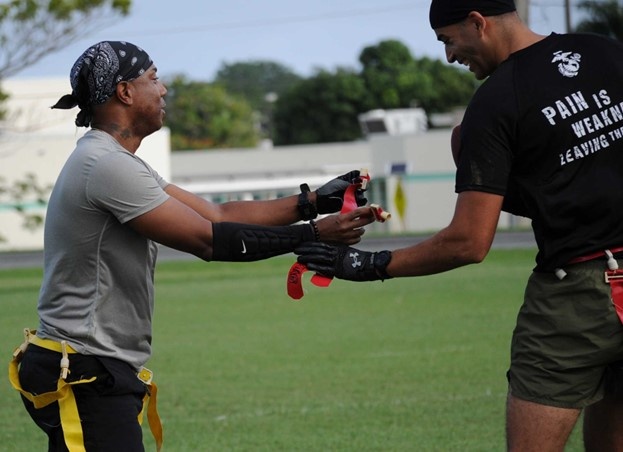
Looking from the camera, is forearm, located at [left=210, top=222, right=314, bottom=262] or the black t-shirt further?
forearm, located at [left=210, top=222, right=314, bottom=262]

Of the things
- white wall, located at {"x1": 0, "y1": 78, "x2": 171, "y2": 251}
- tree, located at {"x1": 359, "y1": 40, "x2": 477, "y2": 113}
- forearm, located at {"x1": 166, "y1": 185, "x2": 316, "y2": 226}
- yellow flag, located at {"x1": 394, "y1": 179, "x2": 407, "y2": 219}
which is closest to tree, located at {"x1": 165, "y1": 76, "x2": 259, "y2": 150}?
tree, located at {"x1": 359, "y1": 40, "x2": 477, "y2": 113}

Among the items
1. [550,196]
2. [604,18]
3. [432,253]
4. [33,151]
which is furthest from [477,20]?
[33,151]

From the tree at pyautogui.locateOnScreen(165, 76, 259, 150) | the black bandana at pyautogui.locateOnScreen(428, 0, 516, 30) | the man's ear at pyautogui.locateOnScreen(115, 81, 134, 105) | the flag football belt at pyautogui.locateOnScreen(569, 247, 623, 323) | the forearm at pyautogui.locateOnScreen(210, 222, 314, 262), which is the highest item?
the tree at pyautogui.locateOnScreen(165, 76, 259, 150)

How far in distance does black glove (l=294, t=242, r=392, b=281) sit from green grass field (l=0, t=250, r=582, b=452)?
343 cm

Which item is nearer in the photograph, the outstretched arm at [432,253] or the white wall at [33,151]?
the outstretched arm at [432,253]

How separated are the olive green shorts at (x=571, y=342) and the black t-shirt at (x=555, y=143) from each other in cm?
10

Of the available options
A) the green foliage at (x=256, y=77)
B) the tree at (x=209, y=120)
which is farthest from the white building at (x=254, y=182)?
the green foliage at (x=256, y=77)

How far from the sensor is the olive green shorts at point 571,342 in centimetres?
468

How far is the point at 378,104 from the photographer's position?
9525 centimetres

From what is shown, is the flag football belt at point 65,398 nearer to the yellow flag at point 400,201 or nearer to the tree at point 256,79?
the yellow flag at point 400,201

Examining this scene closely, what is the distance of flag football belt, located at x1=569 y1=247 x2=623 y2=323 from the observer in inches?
184

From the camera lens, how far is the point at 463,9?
479 centimetres

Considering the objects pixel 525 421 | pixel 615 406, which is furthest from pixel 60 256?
pixel 615 406

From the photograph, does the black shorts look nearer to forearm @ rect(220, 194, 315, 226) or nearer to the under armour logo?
the under armour logo
